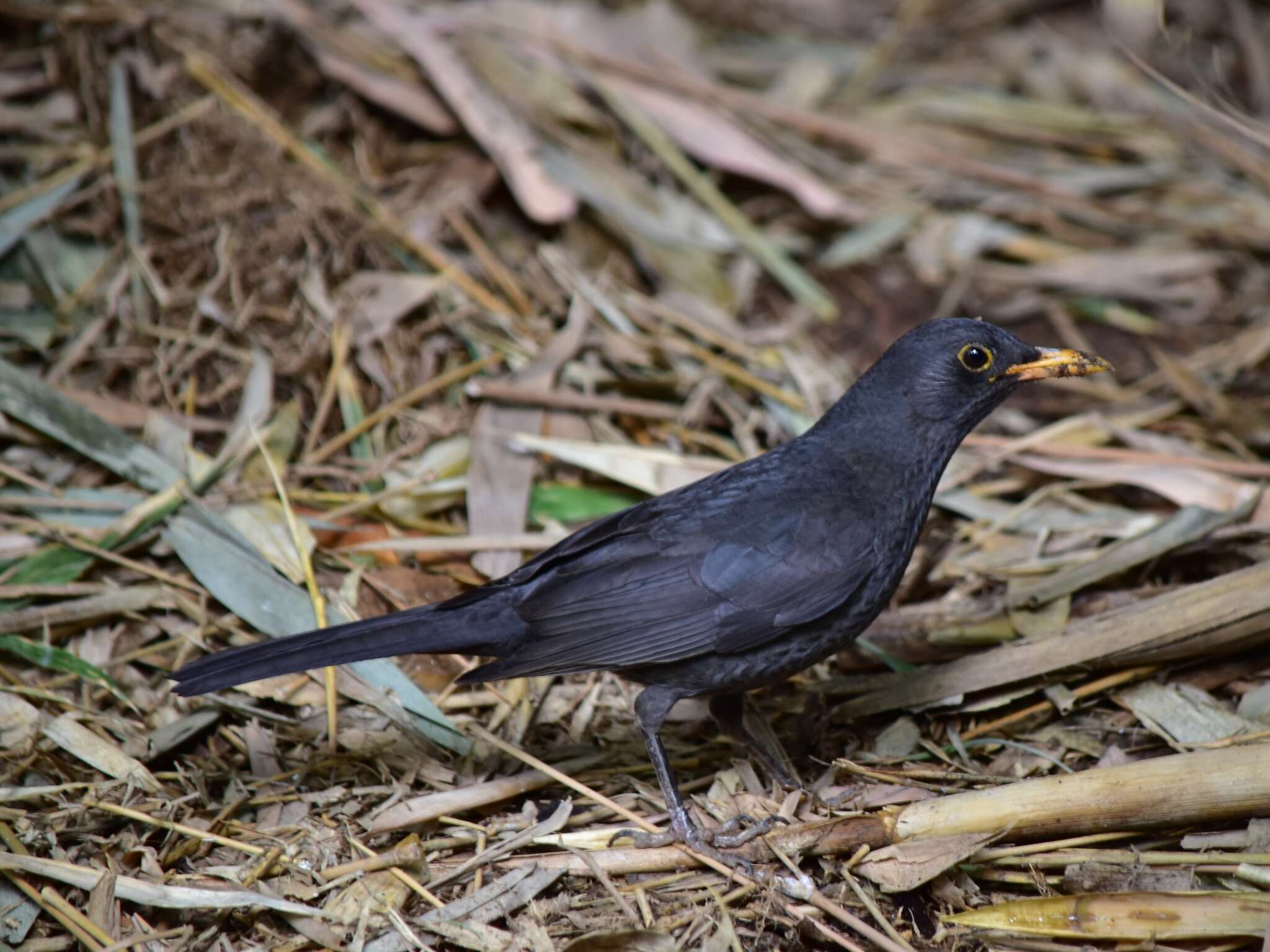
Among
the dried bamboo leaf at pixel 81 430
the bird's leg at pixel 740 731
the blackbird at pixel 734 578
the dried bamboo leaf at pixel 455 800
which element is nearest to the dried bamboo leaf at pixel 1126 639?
the bird's leg at pixel 740 731

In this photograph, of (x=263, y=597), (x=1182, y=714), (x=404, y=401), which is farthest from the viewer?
(x=404, y=401)

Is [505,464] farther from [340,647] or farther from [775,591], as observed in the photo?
[775,591]

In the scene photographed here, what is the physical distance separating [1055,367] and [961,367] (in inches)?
13.2

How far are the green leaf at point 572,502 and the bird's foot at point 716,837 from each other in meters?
1.49

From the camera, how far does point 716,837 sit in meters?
3.36

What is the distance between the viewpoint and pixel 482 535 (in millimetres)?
4363

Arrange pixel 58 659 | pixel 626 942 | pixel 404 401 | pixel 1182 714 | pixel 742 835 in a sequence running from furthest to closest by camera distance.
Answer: pixel 404 401 → pixel 58 659 → pixel 1182 714 → pixel 742 835 → pixel 626 942

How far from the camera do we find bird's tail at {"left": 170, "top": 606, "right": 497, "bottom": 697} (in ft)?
10.8

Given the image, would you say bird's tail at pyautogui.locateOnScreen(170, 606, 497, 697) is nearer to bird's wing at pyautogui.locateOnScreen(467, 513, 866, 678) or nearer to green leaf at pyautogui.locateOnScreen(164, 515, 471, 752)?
bird's wing at pyautogui.locateOnScreen(467, 513, 866, 678)

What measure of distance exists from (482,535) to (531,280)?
158cm

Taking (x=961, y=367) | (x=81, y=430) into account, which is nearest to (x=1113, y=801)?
(x=961, y=367)

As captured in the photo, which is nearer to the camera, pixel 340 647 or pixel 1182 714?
pixel 340 647

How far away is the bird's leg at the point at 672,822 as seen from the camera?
10.9 ft

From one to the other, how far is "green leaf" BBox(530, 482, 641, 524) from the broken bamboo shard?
1.84 meters
